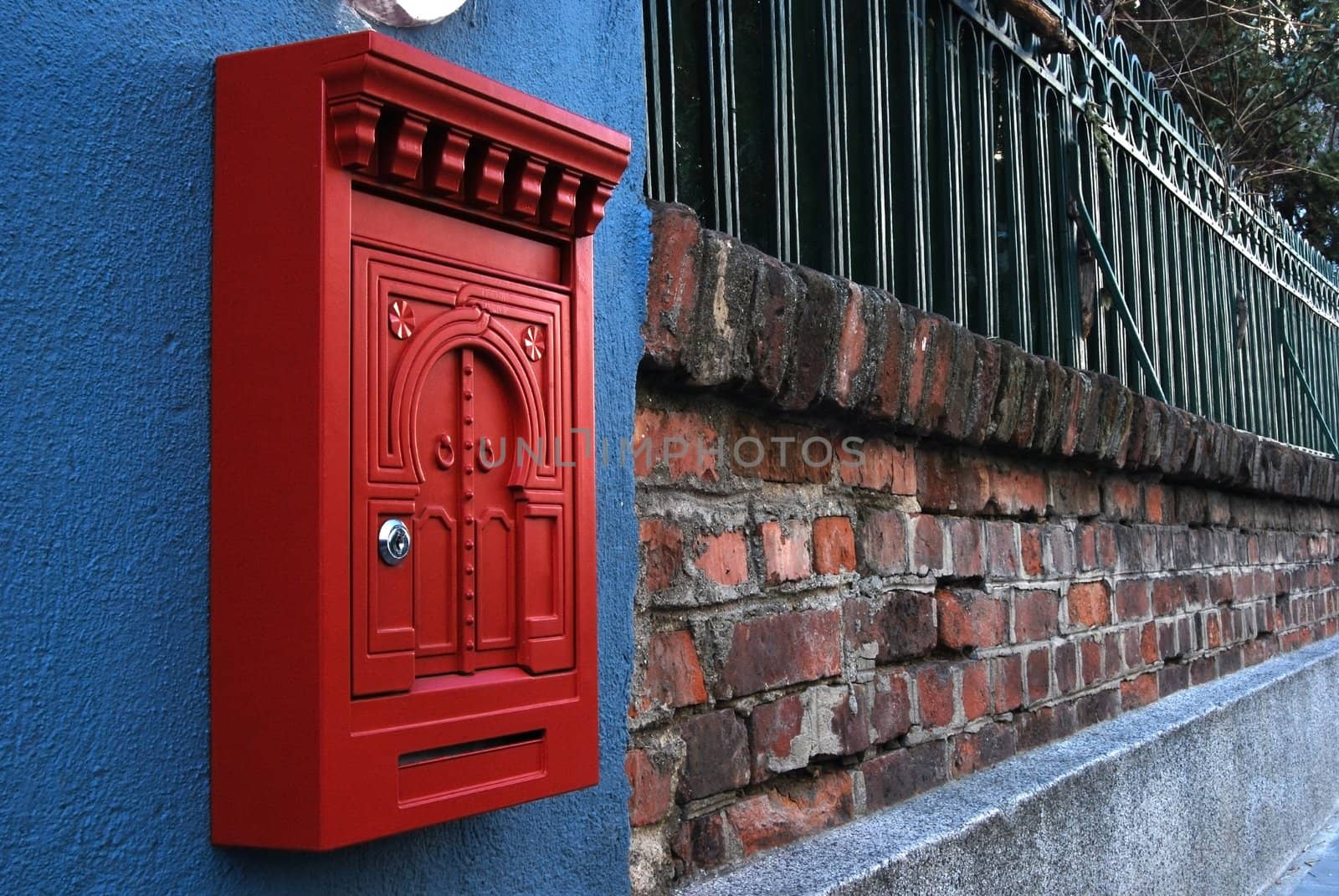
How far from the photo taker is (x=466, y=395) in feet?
3.19

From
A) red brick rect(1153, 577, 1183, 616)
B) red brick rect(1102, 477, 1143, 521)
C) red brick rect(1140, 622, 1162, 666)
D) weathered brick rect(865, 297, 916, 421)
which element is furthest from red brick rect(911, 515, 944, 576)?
red brick rect(1153, 577, 1183, 616)

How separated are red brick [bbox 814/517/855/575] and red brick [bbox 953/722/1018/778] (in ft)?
1.60

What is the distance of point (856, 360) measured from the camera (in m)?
1.81

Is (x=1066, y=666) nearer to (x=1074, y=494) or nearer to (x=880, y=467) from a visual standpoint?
(x=1074, y=494)

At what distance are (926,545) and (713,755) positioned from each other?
720mm

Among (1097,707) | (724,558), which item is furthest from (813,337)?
(1097,707)

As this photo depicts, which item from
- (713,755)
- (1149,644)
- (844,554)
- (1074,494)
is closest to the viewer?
(713,755)

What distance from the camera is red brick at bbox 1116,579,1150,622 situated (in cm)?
301

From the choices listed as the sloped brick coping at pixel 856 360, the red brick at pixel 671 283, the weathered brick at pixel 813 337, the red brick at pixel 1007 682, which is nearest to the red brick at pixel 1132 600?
the sloped brick coping at pixel 856 360

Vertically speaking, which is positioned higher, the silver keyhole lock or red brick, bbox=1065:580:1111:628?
the silver keyhole lock

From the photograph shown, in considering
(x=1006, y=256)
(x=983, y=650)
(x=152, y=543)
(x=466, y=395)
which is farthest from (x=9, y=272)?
(x=1006, y=256)

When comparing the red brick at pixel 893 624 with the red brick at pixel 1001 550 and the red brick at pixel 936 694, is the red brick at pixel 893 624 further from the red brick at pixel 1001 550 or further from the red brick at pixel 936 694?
the red brick at pixel 1001 550

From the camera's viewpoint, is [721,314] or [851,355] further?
[851,355]

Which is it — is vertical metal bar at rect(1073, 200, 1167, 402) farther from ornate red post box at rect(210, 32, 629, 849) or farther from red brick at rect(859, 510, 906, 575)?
Result: ornate red post box at rect(210, 32, 629, 849)
